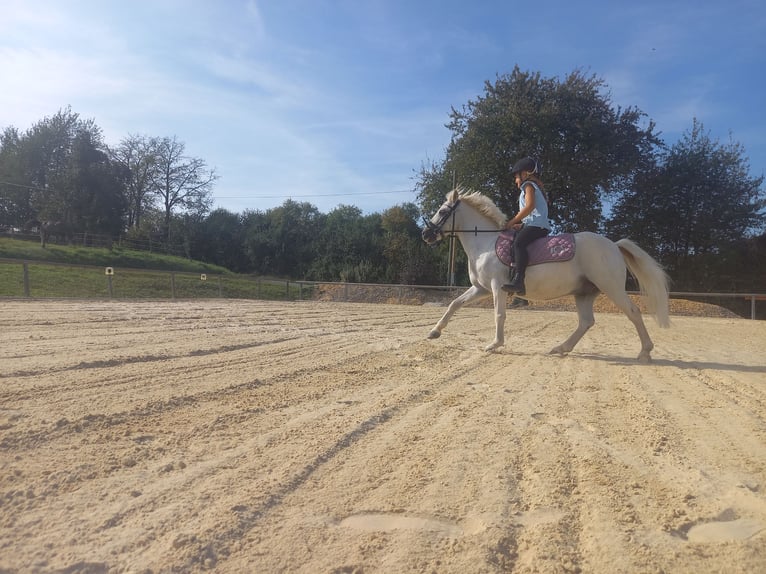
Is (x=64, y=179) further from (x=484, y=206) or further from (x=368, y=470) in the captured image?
(x=368, y=470)

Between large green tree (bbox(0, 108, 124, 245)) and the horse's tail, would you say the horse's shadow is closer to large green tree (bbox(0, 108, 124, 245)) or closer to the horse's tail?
the horse's tail

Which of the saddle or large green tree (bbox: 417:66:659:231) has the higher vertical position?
large green tree (bbox: 417:66:659:231)

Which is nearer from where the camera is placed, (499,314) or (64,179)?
(499,314)

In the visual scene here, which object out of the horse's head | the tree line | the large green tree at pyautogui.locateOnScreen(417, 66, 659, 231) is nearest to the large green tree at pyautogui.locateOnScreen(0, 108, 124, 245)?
the tree line

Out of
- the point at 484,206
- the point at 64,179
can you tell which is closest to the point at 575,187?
the point at 484,206

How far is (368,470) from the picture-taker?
2.22m

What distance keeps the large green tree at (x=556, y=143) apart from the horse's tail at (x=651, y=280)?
61.4 ft

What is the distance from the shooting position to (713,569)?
1507 mm

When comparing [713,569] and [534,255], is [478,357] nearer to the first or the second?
[534,255]

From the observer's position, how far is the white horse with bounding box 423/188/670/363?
19.7 ft

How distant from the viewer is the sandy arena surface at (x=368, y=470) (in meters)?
1.59

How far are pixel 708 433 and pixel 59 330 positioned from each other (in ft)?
23.7

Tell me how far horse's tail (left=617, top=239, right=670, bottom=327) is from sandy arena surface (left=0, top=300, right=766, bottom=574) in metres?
1.98

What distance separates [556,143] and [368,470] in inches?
1000
